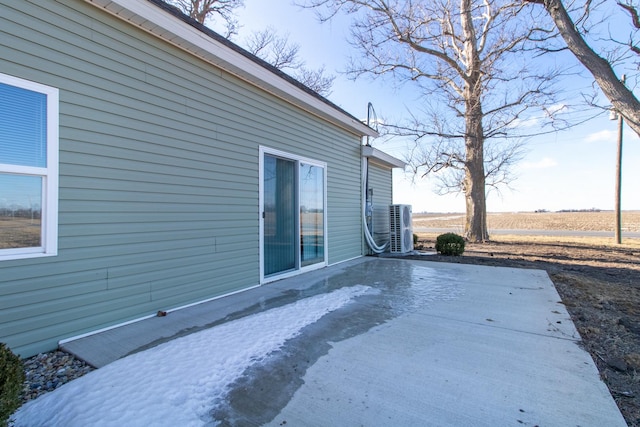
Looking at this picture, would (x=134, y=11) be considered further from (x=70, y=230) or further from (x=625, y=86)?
(x=625, y=86)

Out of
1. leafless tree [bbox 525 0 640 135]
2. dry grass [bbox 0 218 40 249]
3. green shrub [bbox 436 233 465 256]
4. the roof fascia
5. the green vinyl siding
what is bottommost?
green shrub [bbox 436 233 465 256]

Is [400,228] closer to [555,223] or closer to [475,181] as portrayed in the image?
[475,181]

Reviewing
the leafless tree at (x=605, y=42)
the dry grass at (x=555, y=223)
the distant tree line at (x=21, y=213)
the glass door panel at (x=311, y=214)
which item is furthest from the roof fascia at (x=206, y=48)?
the dry grass at (x=555, y=223)

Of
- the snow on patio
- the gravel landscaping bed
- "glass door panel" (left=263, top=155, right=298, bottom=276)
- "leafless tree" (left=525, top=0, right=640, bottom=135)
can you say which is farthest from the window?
"leafless tree" (left=525, top=0, right=640, bottom=135)

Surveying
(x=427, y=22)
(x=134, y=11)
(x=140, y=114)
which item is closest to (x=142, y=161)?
(x=140, y=114)

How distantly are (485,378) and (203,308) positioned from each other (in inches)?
113

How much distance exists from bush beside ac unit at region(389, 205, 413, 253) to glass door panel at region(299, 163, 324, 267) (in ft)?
9.01

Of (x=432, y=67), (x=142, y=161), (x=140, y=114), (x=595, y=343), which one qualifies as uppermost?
(x=432, y=67)

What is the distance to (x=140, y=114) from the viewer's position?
3.18 m

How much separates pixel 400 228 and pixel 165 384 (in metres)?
6.96

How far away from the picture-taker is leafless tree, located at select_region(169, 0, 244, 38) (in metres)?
11.0

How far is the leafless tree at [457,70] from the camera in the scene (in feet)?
29.0

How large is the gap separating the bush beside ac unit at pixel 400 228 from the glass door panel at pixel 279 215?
3.68 m

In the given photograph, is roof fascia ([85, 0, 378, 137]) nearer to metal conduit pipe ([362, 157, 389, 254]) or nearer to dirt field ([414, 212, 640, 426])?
metal conduit pipe ([362, 157, 389, 254])
